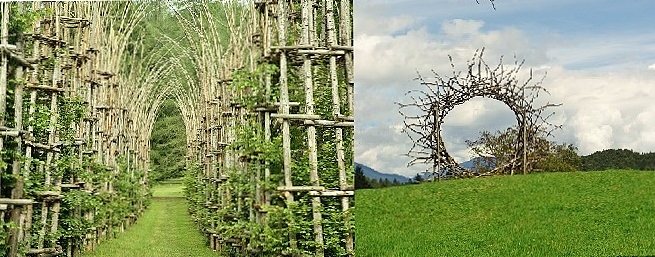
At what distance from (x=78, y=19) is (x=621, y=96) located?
4088 millimetres

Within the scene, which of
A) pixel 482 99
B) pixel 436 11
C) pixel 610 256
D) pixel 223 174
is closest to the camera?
pixel 223 174

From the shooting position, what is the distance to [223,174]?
4590mm

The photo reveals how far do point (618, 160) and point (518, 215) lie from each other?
84cm

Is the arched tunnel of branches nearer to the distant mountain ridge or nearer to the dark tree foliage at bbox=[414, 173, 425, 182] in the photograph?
the distant mountain ridge

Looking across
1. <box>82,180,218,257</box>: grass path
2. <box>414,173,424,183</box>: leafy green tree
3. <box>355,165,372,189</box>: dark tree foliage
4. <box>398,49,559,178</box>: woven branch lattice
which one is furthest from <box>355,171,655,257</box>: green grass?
<box>82,180,218,257</box>: grass path

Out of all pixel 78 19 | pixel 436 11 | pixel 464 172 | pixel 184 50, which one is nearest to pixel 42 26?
pixel 78 19

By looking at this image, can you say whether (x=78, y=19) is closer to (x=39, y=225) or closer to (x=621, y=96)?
(x=39, y=225)

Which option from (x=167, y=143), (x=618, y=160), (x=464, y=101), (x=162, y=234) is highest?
(x=464, y=101)

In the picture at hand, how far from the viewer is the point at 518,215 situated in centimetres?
682

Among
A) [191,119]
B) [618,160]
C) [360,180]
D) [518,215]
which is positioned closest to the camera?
[191,119]

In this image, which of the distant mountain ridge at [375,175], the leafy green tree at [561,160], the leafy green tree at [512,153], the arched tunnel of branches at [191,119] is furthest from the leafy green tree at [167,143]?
the leafy green tree at [561,160]

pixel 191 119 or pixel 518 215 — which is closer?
pixel 191 119

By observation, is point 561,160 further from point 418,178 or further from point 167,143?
point 167,143

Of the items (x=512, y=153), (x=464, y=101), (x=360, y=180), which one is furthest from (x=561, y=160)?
(x=360, y=180)
